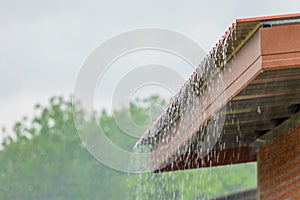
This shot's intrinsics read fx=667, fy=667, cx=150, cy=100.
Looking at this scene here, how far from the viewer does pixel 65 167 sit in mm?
32656

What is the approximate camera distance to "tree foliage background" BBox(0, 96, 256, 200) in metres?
29.7

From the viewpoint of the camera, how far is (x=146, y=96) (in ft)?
118

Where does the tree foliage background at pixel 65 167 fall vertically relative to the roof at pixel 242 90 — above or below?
above

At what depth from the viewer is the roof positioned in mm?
3760

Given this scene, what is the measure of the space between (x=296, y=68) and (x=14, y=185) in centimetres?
2973

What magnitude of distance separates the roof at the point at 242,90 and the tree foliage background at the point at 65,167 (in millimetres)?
22110

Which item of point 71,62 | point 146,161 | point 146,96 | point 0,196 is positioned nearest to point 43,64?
point 71,62

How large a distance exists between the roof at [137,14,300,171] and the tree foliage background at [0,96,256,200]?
2211 centimetres

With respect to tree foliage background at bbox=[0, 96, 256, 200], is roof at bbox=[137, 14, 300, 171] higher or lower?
lower

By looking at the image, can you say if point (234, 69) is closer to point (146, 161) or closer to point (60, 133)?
point (146, 161)

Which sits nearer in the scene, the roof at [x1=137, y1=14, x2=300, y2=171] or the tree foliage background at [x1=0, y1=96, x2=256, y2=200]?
the roof at [x1=137, y1=14, x2=300, y2=171]

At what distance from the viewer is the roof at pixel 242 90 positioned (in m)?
3.76

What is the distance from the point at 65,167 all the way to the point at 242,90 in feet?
95.2

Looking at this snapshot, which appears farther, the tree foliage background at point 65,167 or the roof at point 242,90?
the tree foliage background at point 65,167
